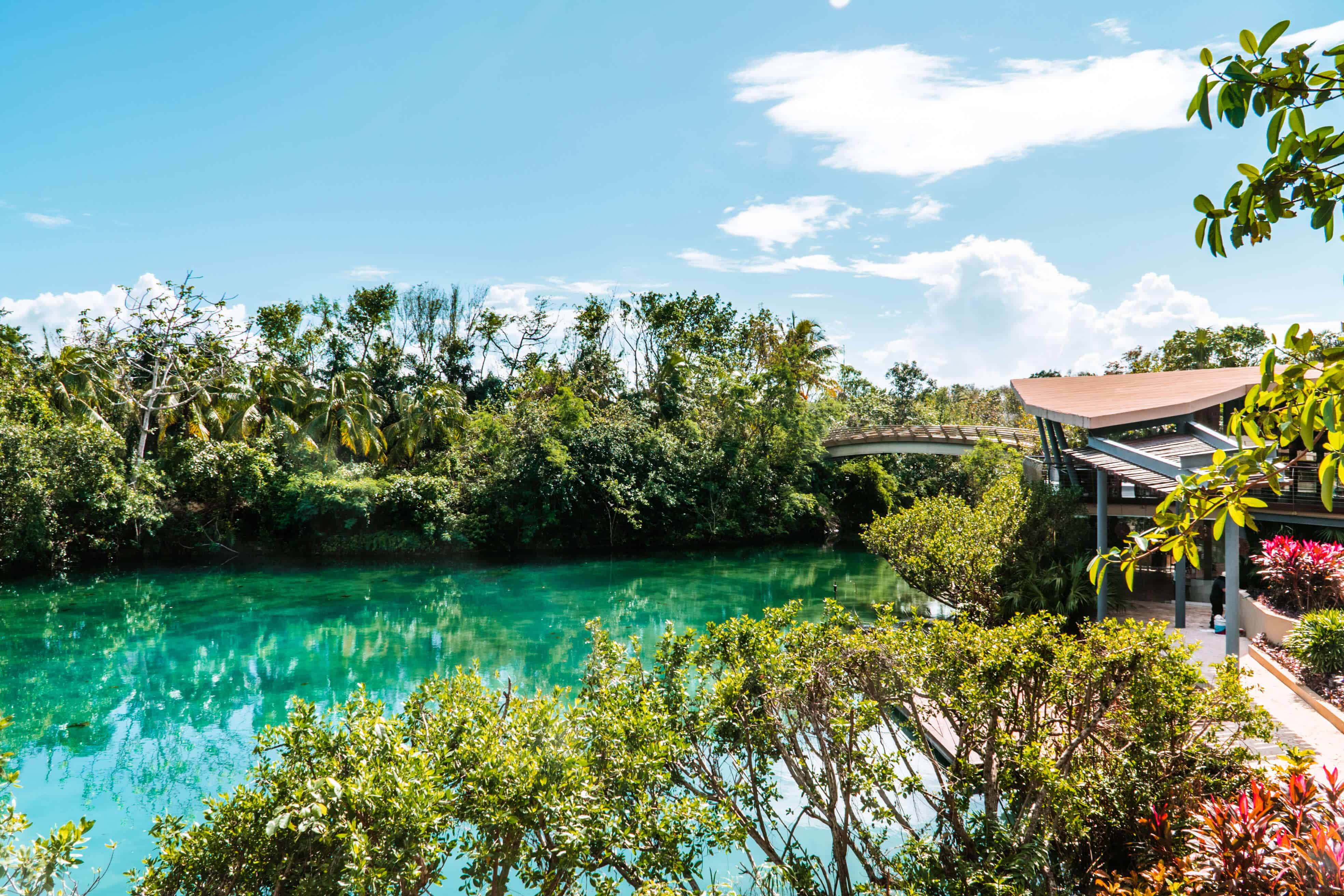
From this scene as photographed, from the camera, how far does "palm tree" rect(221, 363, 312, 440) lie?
27.9 meters

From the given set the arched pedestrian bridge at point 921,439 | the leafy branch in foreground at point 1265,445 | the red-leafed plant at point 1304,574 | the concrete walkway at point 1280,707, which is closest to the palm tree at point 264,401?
the arched pedestrian bridge at point 921,439

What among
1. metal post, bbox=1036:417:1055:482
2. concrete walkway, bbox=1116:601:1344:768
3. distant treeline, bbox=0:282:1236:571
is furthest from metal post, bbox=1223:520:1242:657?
distant treeline, bbox=0:282:1236:571

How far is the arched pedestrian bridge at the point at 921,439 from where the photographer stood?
87.6 ft

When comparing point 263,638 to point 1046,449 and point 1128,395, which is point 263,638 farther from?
point 1046,449

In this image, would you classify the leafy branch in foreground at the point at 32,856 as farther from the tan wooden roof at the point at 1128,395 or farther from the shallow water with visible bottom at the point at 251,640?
the tan wooden roof at the point at 1128,395

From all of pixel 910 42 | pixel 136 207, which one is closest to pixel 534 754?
pixel 910 42

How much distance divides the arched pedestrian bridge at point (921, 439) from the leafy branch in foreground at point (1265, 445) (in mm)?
25839

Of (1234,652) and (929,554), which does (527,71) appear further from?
(1234,652)

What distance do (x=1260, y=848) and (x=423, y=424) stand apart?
30.5 meters

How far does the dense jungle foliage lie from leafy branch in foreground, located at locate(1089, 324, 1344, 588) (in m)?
26.9

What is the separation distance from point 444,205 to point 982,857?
30.0 meters

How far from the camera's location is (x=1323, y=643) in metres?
9.01

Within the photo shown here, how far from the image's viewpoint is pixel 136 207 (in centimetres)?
2341

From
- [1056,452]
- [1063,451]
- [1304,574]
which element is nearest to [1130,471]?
[1304,574]
